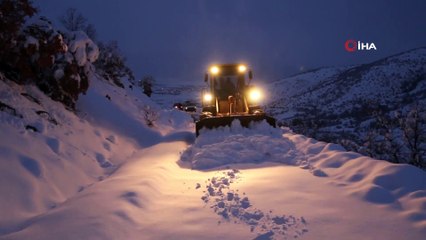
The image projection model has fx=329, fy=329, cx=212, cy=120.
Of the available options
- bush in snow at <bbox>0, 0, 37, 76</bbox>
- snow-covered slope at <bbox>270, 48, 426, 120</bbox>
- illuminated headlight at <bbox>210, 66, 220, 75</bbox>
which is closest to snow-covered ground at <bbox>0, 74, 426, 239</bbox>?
bush in snow at <bbox>0, 0, 37, 76</bbox>

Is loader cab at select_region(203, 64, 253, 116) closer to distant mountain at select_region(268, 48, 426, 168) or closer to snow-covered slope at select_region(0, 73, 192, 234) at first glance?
snow-covered slope at select_region(0, 73, 192, 234)

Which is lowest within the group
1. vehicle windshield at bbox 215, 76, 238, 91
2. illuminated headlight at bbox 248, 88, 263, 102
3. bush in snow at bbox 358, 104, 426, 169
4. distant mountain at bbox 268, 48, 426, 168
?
bush in snow at bbox 358, 104, 426, 169

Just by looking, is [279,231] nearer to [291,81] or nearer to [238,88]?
[238,88]

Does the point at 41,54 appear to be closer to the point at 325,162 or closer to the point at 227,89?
the point at 227,89

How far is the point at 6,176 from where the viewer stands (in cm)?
522

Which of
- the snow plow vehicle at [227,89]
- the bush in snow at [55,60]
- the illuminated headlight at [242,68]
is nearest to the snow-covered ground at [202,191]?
the bush in snow at [55,60]

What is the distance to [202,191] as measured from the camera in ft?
17.9

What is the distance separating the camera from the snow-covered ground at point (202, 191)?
376 cm

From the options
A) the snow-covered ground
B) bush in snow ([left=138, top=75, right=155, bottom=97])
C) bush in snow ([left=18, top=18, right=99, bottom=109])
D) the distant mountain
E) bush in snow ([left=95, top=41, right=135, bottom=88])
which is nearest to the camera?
the snow-covered ground

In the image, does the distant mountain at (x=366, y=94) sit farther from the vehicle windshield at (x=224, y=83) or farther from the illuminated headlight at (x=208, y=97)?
the illuminated headlight at (x=208, y=97)

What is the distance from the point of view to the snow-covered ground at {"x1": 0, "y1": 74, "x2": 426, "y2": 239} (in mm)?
3762

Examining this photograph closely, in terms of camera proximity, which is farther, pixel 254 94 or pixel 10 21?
pixel 254 94

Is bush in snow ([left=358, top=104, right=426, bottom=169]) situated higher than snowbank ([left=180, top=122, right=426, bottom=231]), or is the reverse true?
bush in snow ([left=358, top=104, right=426, bottom=169])

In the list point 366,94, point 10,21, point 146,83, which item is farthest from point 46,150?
point 366,94
